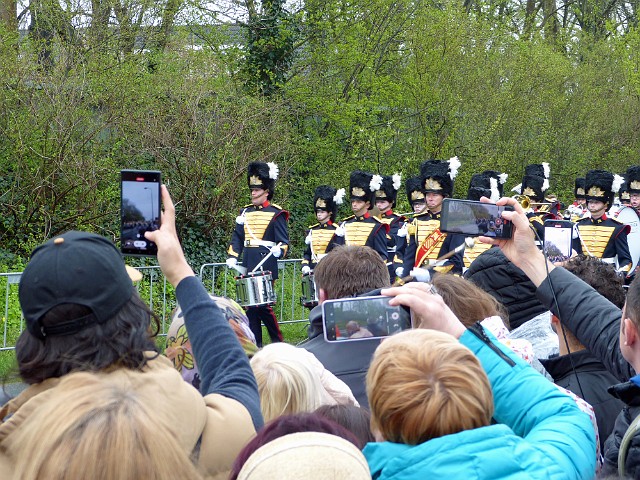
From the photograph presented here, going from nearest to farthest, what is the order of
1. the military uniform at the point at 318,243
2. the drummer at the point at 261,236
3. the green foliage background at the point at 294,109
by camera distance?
1. the drummer at the point at 261,236
2. the military uniform at the point at 318,243
3. the green foliage background at the point at 294,109

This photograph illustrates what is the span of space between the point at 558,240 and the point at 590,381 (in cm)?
615

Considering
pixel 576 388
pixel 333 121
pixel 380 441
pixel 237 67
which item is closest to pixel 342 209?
pixel 333 121

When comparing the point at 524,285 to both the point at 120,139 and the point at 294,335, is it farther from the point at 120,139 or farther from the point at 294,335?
the point at 120,139

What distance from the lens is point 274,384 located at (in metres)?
2.54

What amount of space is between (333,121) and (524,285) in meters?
13.2

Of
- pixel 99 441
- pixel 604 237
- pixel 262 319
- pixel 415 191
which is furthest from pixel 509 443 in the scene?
pixel 415 191

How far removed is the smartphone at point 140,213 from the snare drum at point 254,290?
6.68 meters

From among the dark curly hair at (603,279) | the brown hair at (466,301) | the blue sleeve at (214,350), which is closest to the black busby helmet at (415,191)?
the dark curly hair at (603,279)

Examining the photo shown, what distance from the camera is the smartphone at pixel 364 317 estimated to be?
2520 mm

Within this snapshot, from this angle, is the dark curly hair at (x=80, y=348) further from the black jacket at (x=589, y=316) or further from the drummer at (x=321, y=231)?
the drummer at (x=321, y=231)

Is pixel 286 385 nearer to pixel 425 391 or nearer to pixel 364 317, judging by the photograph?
pixel 364 317

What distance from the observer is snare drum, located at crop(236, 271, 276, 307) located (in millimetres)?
9398

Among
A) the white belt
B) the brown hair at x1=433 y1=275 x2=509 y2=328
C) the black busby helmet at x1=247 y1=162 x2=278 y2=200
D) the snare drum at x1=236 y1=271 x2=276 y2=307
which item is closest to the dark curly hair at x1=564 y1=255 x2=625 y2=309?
the brown hair at x1=433 y1=275 x2=509 y2=328

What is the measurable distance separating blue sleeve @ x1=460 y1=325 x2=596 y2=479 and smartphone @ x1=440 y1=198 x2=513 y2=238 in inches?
29.0
